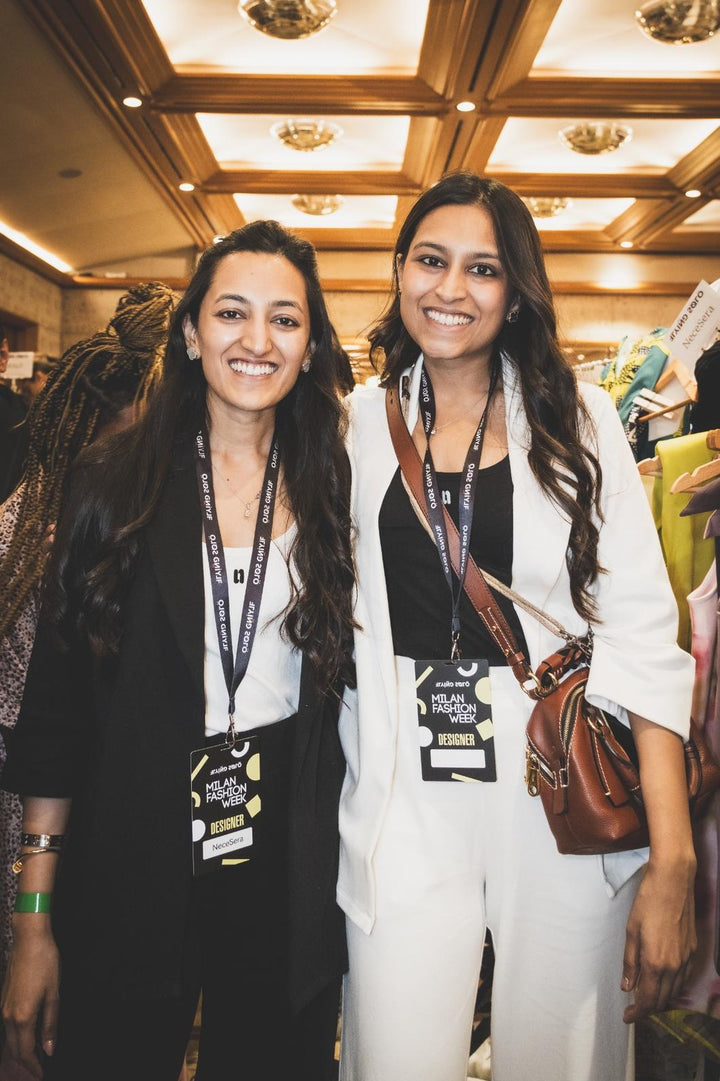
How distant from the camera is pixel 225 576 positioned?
4.47 feet

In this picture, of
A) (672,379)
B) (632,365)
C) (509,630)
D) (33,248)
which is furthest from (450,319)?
(33,248)

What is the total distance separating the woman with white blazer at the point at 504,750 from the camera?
4.24 ft

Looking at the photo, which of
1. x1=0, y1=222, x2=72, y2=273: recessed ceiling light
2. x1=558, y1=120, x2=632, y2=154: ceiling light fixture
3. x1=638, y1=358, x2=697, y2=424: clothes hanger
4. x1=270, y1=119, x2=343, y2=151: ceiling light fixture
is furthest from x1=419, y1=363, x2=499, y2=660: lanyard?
x1=0, y1=222, x2=72, y2=273: recessed ceiling light

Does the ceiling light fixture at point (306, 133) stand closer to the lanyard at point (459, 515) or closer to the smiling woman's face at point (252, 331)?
the smiling woman's face at point (252, 331)

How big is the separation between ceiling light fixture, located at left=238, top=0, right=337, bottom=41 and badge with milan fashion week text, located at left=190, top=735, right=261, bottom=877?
441cm

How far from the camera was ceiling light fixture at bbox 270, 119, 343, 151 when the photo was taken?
18.6 ft

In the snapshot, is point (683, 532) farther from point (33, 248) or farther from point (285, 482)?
point (33, 248)

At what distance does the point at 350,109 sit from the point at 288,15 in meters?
0.99

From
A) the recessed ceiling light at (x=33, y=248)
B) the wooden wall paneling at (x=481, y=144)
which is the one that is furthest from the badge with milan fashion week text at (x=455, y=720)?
the recessed ceiling light at (x=33, y=248)

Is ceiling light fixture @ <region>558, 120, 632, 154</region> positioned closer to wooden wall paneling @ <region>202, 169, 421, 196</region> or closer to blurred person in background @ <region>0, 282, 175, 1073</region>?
wooden wall paneling @ <region>202, 169, 421, 196</region>

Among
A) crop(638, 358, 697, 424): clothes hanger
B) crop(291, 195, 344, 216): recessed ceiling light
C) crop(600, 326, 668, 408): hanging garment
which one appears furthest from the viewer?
crop(291, 195, 344, 216): recessed ceiling light

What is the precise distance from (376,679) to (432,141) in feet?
18.3

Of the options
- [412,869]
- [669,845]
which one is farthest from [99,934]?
[669,845]

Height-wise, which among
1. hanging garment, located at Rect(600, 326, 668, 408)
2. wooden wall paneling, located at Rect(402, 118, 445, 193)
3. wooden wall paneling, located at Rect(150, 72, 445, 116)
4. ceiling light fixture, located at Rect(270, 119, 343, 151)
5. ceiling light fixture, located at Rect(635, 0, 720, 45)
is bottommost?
hanging garment, located at Rect(600, 326, 668, 408)
